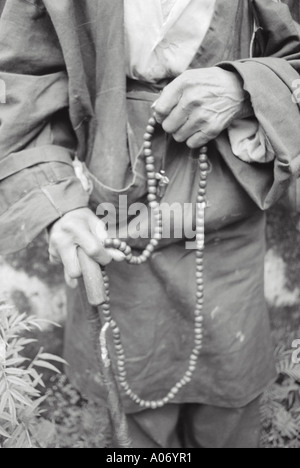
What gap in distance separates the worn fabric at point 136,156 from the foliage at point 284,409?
1.75ft

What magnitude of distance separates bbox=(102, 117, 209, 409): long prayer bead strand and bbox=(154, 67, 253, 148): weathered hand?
55 millimetres

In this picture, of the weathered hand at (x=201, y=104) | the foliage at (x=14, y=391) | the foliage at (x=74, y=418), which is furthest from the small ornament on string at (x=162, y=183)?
the foliage at (x=74, y=418)

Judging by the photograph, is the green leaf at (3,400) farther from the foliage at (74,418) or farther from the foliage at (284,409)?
the foliage at (284,409)

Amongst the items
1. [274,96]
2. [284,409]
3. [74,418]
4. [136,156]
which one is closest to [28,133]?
[136,156]

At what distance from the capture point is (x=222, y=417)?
4.79 ft

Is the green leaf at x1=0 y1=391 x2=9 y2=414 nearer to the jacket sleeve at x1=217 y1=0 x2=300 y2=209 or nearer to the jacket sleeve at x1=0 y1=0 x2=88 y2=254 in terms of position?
the jacket sleeve at x1=0 y1=0 x2=88 y2=254

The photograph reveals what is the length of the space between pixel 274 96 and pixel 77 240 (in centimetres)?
48

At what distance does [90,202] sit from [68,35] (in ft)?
1.23

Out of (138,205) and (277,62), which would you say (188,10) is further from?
(138,205)

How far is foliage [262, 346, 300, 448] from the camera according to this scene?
179 centimetres

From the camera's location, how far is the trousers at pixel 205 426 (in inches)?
57.4

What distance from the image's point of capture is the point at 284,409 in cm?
182

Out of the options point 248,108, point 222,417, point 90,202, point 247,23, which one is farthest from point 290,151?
point 222,417

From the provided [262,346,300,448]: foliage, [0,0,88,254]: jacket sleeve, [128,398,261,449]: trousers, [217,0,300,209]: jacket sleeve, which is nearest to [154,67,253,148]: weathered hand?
[217,0,300,209]: jacket sleeve
